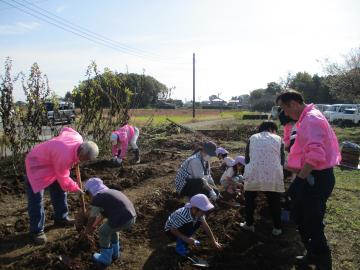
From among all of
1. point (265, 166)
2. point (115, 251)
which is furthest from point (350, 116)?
point (115, 251)

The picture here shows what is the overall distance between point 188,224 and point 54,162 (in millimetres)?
1609

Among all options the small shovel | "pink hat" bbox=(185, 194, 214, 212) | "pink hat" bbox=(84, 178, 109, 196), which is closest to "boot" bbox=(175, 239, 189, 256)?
the small shovel

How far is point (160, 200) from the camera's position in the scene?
6.31m

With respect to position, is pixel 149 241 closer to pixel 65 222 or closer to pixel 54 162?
pixel 65 222

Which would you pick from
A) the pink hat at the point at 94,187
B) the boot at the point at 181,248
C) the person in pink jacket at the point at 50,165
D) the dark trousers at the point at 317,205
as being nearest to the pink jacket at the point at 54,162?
the person in pink jacket at the point at 50,165

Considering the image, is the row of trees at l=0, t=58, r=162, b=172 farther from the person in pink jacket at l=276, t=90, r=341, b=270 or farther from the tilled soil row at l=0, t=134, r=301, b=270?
the person in pink jacket at l=276, t=90, r=341, b=270

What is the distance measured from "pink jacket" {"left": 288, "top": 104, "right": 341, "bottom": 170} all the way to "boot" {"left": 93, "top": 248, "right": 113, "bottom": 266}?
2106 mm

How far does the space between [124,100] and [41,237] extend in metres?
7.00

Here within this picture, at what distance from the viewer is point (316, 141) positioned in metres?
3.70

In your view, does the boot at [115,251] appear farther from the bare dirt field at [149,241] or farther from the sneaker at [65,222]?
the sneaker at [65,222]

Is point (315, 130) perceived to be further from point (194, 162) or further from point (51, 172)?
point (51, 172)

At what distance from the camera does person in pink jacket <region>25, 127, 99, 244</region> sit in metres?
4.35

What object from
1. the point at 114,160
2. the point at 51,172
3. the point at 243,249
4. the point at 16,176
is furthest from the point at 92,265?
the point at 114,160

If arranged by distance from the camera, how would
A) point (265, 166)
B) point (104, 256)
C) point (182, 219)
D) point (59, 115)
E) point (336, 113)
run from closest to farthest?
point (104, 256) → point (182, 219) → point (265, 166) → point (59, 115) → point (336, 113)
